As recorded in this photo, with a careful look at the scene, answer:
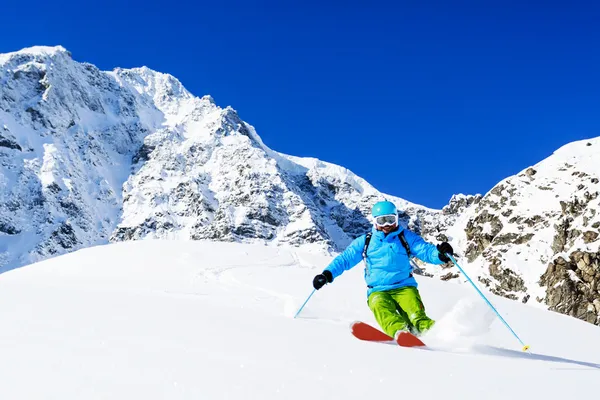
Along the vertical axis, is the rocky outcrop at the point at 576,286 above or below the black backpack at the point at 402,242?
above

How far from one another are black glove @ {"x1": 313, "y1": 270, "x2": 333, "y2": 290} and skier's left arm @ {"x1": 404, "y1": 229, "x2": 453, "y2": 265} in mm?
1096

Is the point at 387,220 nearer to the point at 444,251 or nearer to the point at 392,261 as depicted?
the point at 392,261

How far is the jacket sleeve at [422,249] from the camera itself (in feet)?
21.1

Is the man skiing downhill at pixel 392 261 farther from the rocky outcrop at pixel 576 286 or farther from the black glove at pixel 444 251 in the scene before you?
the rocky outcrop at pixel 576 286

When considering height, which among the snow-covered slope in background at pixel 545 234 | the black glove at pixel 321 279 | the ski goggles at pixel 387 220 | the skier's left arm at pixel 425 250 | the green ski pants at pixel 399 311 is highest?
the snow-covered slope in background at pixel 545 234

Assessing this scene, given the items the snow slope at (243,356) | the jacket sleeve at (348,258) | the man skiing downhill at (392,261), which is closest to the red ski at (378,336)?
the snow slope at (243,356)

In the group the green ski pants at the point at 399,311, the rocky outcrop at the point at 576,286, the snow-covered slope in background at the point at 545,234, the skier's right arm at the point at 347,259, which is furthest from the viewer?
the snow-covered slope in background at the point at 545,234

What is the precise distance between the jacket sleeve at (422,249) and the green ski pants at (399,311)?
16.5 inches

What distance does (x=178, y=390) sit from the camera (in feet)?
9.44

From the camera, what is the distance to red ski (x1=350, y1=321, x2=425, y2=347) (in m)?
4.88

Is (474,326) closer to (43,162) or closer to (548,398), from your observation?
(548,398)

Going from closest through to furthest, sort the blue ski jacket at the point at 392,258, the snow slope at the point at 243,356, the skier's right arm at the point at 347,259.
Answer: the snow slope at the point at 243,356, the blue ski jacket at the point at 392,258, the skier's right arm at the point at 347,259

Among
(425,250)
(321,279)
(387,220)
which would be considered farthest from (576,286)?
(321,279)

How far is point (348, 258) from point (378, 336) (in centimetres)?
190
